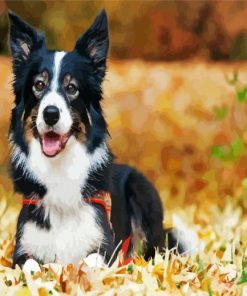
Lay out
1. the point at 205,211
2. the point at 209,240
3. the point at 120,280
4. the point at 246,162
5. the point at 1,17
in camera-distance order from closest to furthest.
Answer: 1. the point at 120,280
2. the point at 209,240
3. the point at 205,211
4. the point at 246,162
5. the point at 1,17

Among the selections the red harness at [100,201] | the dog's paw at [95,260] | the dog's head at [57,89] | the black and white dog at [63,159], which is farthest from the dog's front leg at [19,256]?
the dog's head at [57,89]

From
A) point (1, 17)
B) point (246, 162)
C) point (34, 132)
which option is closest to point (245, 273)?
point (34, 132)

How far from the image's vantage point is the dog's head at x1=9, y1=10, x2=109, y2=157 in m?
4.34

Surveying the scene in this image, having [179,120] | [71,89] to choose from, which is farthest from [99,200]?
[179,120]

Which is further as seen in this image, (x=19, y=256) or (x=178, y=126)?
(x=178, y=126)

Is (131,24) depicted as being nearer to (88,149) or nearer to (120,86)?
(120,86)

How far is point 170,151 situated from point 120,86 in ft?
4.62

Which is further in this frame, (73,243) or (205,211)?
(205,211)

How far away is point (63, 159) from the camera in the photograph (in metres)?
4.59

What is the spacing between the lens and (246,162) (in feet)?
26.7

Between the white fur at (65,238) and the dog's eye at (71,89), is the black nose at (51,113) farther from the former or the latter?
the white fur at (65,238)

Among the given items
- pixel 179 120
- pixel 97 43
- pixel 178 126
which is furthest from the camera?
pixel 179 120

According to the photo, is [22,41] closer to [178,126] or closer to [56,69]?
[56,69]

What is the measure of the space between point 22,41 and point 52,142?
2.08 ft
